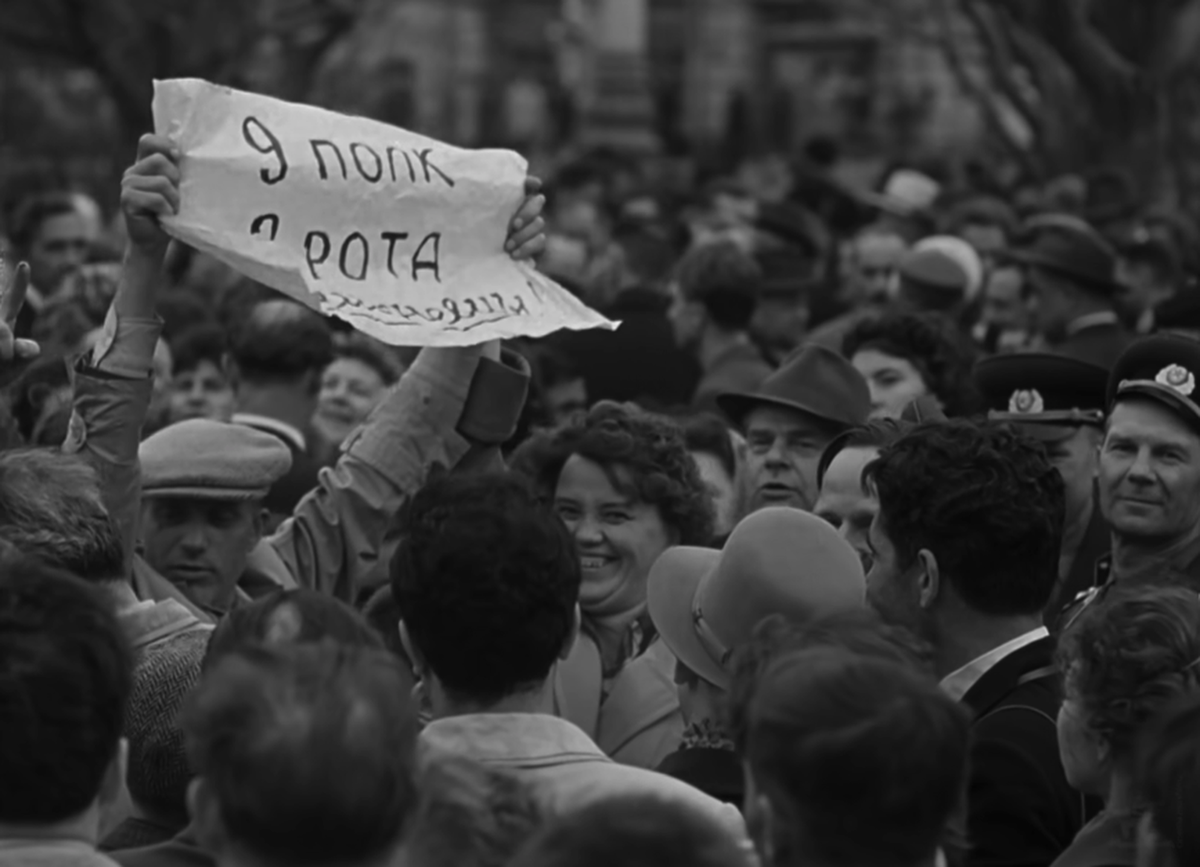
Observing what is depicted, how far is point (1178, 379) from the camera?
6.27 m

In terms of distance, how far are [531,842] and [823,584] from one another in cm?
170

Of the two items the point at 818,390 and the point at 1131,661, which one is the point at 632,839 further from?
the point at 818,390

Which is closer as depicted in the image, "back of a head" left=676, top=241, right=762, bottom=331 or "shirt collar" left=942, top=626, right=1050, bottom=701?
"shirt collar" left=942, top=626, right=1050, bottom=701

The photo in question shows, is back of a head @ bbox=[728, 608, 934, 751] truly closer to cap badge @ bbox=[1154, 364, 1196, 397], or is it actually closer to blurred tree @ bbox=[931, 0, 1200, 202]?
cap badge @ bbox=[1154, 364, 1196, 397]

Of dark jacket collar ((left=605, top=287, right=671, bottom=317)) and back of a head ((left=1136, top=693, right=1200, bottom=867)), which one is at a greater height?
back of a head ((left=1136, top=693, right=1200, bottom=867))

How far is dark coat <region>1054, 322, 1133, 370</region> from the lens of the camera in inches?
361

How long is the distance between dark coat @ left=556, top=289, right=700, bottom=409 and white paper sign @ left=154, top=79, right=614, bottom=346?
3375 millimetres

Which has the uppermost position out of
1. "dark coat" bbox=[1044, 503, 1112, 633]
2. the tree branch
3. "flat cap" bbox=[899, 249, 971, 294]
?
"dark coat" bbox=[1044, 503, 1112, 633]

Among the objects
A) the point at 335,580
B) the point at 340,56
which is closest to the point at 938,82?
the point at 340,56

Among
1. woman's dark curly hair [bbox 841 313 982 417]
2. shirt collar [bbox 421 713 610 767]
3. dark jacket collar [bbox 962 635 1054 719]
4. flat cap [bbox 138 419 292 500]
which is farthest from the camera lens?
woman's dark curly hair [bbox 841 313 982 417]

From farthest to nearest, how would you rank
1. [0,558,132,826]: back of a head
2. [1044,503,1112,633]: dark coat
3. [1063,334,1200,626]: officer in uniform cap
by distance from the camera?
[1044,503,1112,633]: dark coat, [1063,334,1200,626]: officer in uniform cap, [0,558,132,826]: back of a head

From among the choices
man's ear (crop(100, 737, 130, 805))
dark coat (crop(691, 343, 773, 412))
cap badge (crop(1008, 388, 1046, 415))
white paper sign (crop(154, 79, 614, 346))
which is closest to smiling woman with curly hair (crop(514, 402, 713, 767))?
white paper sign (crop(154, 79, 614, 346))

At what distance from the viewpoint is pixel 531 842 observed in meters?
3.14

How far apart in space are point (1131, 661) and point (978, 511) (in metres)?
0.95
